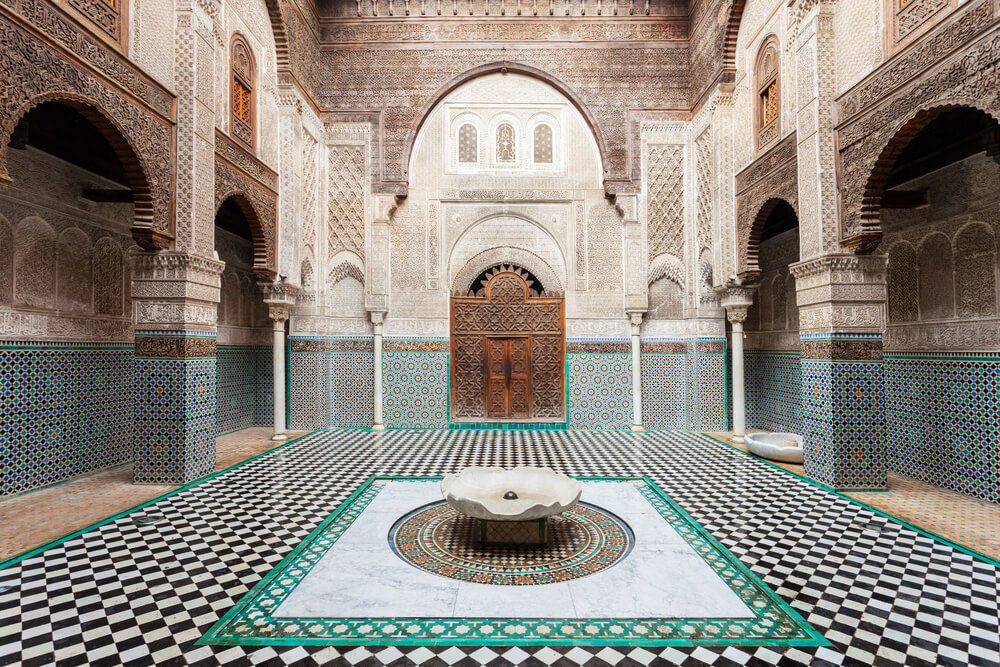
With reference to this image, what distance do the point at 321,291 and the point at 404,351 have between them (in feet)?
4.95

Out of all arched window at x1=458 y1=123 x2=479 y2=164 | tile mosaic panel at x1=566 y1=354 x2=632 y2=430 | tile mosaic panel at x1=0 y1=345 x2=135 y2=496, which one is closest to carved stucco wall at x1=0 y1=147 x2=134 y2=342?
tile mosaic panel at x1=0 y1=345 x2=135 y2=496

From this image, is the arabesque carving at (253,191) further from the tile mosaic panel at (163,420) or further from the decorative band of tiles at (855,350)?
the decorative band of tiles at (855,350)

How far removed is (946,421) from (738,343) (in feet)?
7.43

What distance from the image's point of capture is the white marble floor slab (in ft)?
7.36

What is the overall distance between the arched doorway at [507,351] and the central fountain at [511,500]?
3.90 metres

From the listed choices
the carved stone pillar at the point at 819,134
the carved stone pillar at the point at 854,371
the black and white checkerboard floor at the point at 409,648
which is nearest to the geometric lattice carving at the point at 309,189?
the black and white checkerboard floor at the point at 409,648

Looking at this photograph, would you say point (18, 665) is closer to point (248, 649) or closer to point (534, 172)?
point (248, 649)

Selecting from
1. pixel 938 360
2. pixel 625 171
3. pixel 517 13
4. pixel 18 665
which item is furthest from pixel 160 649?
pixel 517 13

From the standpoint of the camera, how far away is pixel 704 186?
6859 mm

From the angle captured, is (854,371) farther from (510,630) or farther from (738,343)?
(510,630)

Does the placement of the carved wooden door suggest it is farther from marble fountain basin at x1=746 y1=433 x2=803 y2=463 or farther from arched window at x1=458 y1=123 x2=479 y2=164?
marble fountain basin at x1=746 y1=433 x2=803 y2=463

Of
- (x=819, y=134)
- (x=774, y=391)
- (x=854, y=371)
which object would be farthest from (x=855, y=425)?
(x=774, y=391)

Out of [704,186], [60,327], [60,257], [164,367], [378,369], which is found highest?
[704,186]

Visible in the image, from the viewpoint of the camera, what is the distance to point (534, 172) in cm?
758
